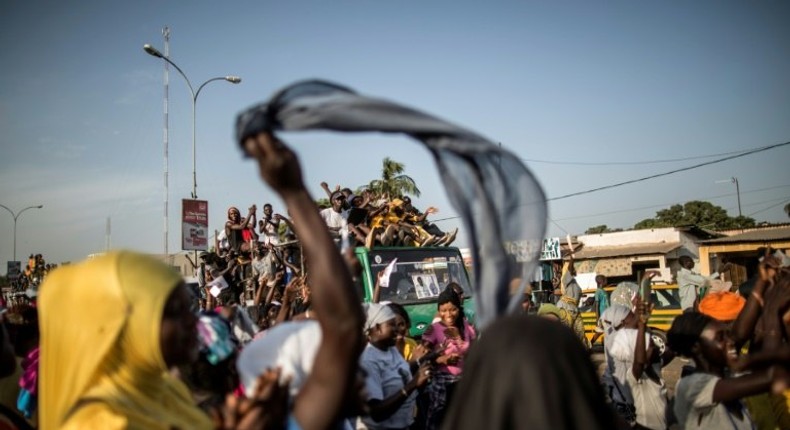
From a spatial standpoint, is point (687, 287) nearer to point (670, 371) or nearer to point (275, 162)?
point (670, 371)

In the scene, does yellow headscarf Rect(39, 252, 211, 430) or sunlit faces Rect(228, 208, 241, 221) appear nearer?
yellow headscarf Rect(39, 252, 211, 430)

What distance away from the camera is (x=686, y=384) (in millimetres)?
3303

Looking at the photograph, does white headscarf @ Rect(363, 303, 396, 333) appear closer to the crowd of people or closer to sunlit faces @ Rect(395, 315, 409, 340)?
sunlit faces @ Rect(395, 315, 409, 340)

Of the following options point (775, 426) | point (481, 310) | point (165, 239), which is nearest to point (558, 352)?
point (481, 310)

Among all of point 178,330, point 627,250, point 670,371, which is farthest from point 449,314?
point 627,250

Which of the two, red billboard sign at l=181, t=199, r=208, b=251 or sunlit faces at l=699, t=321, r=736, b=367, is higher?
red billboard sign at l=181, t=199, r=208, b=251

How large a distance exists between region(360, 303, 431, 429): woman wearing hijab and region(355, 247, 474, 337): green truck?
163 inches

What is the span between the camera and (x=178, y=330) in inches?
68.6

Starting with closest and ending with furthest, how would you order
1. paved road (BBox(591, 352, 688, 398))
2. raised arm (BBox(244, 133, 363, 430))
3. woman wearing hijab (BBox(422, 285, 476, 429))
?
A: raised arm (BBox(244, 133, 363, 430)), woman wearing hijab (BBox(422, 285, 476, 429)), paved road (BBox(591, 352, 688, 398))

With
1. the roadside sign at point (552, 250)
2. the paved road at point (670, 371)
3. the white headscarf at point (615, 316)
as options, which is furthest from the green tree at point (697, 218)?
the white headscarf at point (615, 316)

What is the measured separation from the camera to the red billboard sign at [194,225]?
1427cm

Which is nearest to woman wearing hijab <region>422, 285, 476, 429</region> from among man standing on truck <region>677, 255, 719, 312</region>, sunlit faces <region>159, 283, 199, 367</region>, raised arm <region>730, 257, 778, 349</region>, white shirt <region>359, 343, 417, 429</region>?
white shirt <region>359, 343, 417, 429</region>

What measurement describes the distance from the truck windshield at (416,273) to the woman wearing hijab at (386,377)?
4.40 meters

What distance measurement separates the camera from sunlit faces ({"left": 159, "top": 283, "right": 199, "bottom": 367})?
67.2 inches
